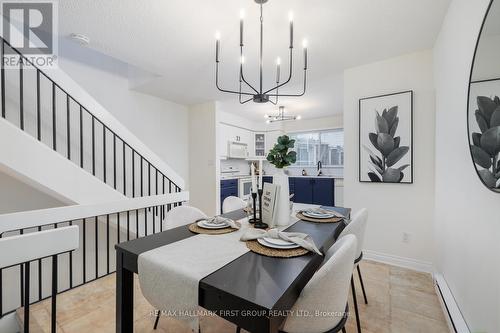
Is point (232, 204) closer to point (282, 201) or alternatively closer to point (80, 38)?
point (282, 201)

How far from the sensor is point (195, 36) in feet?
6.81

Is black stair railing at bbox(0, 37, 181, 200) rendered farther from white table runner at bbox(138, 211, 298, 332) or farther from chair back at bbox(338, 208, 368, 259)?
chair back at bbox(338, 208, 368, 259)

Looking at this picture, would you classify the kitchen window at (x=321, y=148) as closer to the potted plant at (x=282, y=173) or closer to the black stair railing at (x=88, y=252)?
the black stair railing at (x=88, y=252)

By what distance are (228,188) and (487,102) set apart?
4.25 metres

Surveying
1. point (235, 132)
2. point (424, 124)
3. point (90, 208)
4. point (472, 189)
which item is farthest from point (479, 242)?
point (235, 132)

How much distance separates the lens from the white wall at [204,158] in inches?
162

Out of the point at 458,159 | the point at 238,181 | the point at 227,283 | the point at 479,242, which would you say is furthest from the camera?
the point at 238,181

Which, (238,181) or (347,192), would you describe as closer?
(347,192)

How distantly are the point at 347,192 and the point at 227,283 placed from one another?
231cm

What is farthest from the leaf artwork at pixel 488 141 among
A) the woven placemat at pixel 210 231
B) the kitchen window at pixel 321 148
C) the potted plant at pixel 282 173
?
the kitchen window at pixel 321 148

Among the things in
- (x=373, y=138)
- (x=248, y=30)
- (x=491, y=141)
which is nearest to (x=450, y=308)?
(x=491, y=141)

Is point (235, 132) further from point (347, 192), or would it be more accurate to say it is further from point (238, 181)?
point (347, 192)

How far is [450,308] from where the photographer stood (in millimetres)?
1480

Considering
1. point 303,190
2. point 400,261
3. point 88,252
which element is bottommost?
point 88,252
